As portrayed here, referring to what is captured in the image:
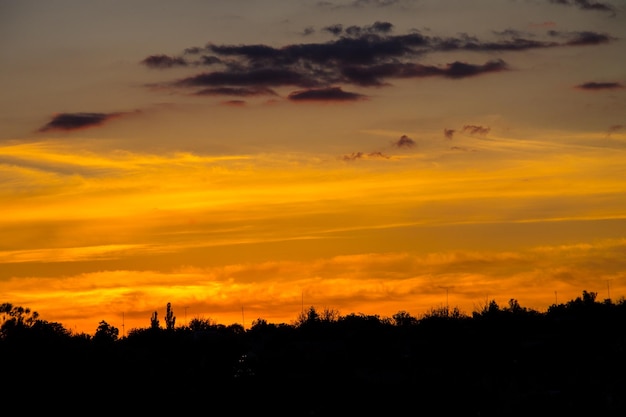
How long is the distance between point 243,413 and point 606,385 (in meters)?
16.7

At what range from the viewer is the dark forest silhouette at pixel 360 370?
50500 millimetres

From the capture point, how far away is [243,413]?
54.2 meters

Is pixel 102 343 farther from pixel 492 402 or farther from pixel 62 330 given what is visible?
pixel 492 402

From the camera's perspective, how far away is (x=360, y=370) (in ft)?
190

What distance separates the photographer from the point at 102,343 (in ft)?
238

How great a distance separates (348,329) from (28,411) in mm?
27810

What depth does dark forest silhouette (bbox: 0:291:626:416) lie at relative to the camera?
50.5m

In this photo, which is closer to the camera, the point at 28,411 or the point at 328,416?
the point at 328,416

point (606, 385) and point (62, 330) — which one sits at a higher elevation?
point (62, 330)

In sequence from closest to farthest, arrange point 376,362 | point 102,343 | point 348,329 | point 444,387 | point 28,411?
1. point 444,387
2. point 28,411
3. point 376,362
4. point 102,343
5. point 348,329

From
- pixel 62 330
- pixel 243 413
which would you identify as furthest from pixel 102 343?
pixel 243 413

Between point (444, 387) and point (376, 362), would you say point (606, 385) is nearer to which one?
point (444, 387)

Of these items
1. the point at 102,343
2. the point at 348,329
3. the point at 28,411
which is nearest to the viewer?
the point at 28,411

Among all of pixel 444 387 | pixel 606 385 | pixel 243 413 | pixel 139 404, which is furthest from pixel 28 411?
pixel 606 385
